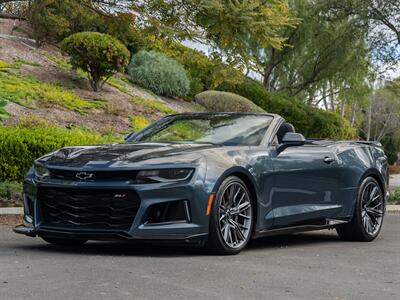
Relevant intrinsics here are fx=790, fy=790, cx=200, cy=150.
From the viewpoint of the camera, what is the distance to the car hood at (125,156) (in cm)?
721

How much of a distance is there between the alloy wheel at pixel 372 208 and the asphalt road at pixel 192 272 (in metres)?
0.79

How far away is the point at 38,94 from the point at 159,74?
6.26 meters

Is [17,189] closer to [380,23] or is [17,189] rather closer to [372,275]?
[372,275]

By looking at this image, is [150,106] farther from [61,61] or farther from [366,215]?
[366,215]

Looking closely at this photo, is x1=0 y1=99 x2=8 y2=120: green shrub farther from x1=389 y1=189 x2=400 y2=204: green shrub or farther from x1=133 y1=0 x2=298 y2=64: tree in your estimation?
x1=389 y1=189 x2=400 y2=204: green shrub

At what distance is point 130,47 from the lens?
88.0ft

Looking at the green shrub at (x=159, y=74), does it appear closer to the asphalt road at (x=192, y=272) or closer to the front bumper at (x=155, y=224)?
the asphalt road at (x=192, y=272)

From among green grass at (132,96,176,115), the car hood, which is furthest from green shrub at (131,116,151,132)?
the car hood

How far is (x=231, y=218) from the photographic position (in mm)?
7629

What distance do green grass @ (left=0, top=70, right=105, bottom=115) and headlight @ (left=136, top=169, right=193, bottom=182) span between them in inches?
490

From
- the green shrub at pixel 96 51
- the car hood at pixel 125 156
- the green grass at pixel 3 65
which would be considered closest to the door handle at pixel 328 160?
the car hood at pixel 125 156

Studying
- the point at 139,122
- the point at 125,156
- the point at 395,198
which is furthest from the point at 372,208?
the point at 139,122

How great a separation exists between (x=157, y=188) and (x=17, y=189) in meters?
6.79

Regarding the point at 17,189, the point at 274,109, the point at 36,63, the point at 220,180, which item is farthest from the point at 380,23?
the point at 220,180
